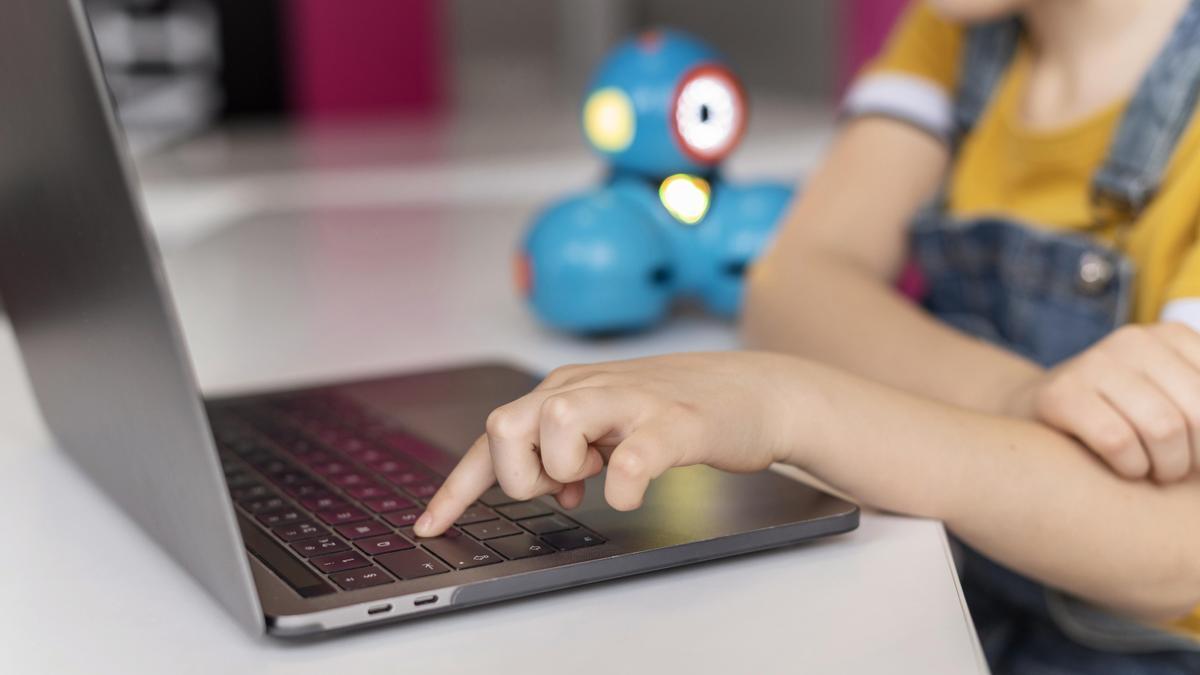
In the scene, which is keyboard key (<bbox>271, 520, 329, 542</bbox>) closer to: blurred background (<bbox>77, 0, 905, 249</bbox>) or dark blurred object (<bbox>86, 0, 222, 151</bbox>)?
blurred background (<bbox>77, 0, 905, 249</bbox>)

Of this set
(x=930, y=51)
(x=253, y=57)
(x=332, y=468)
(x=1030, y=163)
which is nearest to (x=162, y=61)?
(x=253, y=57)

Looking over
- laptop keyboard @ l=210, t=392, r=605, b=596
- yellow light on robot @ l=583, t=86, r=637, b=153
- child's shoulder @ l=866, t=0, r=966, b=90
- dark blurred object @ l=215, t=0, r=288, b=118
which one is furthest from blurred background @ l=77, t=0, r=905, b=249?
laptop keyboard @ l=210, t=392, r=605, b=596

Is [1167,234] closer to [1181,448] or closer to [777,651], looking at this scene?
[1181,448]

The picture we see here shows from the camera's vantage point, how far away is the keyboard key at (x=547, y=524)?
1.56 ft

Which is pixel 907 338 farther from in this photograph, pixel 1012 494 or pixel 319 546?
pixel 319 546

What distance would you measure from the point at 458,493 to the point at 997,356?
0.32 meters

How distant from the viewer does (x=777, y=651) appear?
0.41m

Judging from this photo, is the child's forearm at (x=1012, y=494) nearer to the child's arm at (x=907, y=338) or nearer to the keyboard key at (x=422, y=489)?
the child's arm at (x=907, y=338)

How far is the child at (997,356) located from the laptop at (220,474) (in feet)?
0.08

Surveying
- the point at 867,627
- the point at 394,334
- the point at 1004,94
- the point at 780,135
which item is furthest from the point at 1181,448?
the point at 780,135

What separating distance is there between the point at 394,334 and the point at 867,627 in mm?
522

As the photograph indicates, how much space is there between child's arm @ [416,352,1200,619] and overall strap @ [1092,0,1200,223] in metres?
0.22

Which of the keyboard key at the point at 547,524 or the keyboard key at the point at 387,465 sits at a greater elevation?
the keyboard key at the point at 547,524

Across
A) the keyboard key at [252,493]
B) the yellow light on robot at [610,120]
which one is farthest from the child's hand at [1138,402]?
the yellow light on robot at [610,120]
